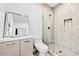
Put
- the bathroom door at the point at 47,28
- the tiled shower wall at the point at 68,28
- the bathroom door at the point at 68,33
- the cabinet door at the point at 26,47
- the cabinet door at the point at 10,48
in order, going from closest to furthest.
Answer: the cabinet door at the point at 10,48, the cabinet door at the point at 26,47, the tiled shower wall at the point at 68,28, the bathroom door at the point at 68,33, the bathroom door at the point at 47,28

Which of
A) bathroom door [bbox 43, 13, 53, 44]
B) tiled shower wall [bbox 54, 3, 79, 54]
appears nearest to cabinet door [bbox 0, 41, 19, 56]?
bathroom door [bbox 43, 13, 53, 44]

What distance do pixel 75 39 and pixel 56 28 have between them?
5.15 ft

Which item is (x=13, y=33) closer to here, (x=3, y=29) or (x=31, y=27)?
(x=3, y=29)

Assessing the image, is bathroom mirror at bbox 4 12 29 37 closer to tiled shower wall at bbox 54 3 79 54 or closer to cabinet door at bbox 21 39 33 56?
cabinet door at bbox 21 39 33 56

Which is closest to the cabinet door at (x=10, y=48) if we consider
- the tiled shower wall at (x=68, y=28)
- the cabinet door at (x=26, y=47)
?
the cabinet door at (x=26, y=47)

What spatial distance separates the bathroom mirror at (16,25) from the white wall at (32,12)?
195mm

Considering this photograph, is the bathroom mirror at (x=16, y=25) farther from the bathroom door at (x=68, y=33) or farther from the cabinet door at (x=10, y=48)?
the bathroom door at (x=68, y=33)

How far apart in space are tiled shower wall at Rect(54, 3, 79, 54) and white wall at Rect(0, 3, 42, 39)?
1.25 m

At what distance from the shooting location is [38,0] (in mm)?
3072

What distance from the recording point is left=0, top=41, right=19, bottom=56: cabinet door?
1.88 metres

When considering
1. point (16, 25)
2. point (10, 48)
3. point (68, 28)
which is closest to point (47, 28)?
point (68, 28)

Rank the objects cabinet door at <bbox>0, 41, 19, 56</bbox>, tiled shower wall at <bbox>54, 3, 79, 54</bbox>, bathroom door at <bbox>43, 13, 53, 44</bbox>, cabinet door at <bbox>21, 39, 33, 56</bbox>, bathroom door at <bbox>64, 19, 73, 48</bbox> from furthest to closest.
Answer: bathroom door at <bbox>43, 13, 53, 44</bbox>, bathroom door at <bbox>64, 19, 73, 48</bbox>, tiled shower wall at <bbox>54, 3, 79, 54</bbox>, cabinet door at <bbox>21, 39, 33, 56</bbox>, cabinet door at <bbox>0, 41, 19, 56</bbox>

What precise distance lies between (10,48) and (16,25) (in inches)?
37.1

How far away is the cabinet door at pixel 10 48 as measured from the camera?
188 centimetres
